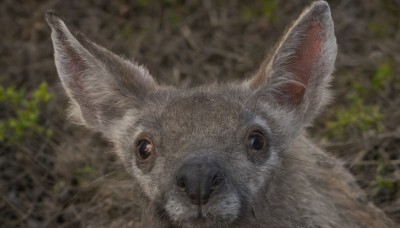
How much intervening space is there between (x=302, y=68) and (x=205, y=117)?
1.07 metres

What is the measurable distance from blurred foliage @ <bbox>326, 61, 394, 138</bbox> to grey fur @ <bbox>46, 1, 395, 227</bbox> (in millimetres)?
1352

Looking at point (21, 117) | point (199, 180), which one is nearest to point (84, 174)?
point (21, 117)

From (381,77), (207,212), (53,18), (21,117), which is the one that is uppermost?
(381,77)

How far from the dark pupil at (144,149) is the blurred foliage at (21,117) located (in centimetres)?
229

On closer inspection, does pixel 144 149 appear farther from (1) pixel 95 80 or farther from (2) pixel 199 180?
(2) pixel 199 180

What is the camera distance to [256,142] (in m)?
6.74

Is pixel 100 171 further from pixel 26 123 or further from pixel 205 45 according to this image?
pixel 205 45

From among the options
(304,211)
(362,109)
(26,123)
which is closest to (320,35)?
(304,211)

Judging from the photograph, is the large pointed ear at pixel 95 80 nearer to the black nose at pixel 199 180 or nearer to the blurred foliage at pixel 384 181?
the black nose at pixel 199 180

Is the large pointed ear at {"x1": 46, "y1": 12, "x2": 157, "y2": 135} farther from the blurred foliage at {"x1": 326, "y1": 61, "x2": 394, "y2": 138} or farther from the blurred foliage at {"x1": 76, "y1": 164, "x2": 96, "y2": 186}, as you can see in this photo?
the blurred foliage at {"x1": 326, "y1": 61, "x2": 394, "y2": 138}

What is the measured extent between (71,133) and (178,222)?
11.1 ft

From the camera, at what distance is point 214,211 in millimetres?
6156

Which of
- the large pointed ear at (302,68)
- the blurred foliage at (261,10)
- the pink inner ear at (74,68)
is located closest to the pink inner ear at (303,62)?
the large pointed ear at (302,68)

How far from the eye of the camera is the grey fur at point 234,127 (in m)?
6.46
